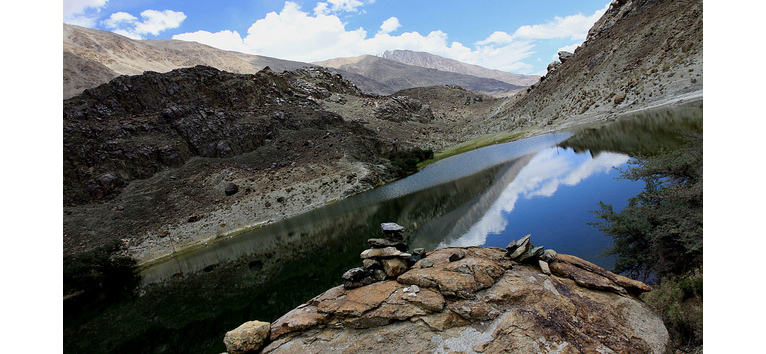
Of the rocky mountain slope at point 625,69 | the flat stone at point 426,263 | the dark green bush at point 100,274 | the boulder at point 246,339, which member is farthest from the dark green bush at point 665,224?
the dark green bush at point 100,274

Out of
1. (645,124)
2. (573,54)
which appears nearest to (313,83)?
(573,54)

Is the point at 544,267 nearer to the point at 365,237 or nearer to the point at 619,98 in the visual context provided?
the point at 365,237

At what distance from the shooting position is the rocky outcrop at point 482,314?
22.6 ft

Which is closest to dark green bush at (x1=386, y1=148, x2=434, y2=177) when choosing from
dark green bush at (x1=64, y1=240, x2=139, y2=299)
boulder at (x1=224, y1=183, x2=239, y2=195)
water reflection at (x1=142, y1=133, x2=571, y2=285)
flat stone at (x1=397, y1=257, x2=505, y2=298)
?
water reflection at (x1=142, y1=133, x2=571, y2=285)

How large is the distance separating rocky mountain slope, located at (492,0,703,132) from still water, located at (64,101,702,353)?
928cm

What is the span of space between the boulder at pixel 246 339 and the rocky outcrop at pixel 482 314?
316mm

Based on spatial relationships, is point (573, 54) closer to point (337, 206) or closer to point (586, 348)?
point (337, 206)

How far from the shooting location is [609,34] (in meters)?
67.9

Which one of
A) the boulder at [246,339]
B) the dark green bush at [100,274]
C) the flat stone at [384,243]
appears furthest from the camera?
the dark green bush at [100,274]

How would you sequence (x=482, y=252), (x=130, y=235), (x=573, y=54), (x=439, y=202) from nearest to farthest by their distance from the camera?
(x=482, y=252) < (x=439, y=202) < (x=130, y=235) < (x=573, y=54)

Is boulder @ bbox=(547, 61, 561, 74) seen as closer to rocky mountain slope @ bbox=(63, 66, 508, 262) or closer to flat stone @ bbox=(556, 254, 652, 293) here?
rocky mountain slope @ bbox=(63, 66, 508, 262)

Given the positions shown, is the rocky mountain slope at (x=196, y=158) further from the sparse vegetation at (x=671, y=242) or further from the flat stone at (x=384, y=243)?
the sparse vegetation at (x=671, y=242)

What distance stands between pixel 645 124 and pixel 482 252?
110 feet

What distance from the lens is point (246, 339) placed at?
28.8 ft
